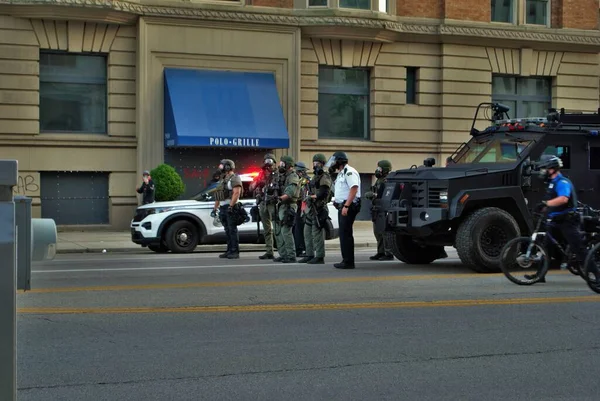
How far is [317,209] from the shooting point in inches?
598

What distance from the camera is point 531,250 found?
11.9 metres

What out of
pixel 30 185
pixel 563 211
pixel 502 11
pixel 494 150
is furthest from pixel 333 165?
pixel 502 11

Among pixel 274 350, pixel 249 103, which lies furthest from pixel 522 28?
pixel 274 350

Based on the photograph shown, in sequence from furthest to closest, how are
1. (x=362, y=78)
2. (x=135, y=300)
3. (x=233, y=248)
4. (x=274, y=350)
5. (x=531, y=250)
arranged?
(x=362, y=78) < (x=233, y=248) < (x=531, y=250) < (x=135, y=300) < (x=274, y=350)

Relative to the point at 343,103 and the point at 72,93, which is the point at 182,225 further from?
the point at 343,103

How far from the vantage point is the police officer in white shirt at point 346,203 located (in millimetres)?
14383

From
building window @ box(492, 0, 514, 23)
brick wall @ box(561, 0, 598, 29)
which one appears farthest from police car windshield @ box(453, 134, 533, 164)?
brick wall @ box(561, 0, 598, 29)

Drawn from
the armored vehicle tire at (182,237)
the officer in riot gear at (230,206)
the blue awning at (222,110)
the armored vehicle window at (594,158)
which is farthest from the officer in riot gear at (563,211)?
the blue awning at (222,110)

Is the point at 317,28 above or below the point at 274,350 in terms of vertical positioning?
above

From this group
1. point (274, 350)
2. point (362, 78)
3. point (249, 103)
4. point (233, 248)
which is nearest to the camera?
point (274, 350)

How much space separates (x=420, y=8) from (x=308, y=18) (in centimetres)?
399

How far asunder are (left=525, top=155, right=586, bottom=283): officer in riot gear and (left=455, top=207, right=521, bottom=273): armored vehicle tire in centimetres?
158

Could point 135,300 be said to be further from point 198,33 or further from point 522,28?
point 522,28

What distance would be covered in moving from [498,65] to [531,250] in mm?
20104
